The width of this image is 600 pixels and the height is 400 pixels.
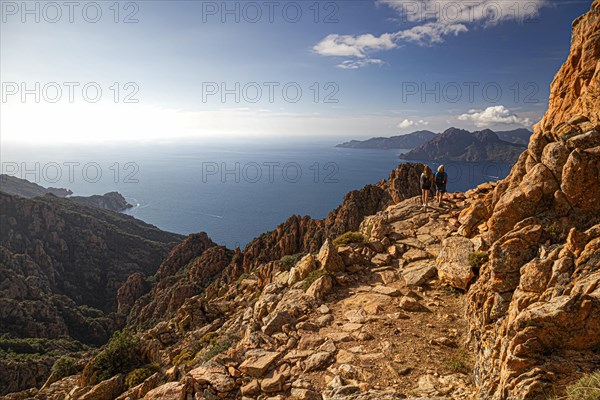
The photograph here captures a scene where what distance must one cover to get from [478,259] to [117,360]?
1940 cm

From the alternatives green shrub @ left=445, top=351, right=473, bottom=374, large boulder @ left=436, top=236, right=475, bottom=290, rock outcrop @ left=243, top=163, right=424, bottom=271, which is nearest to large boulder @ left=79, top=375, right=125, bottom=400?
green shrub @ left=445, top=351, right=473, bottom=374

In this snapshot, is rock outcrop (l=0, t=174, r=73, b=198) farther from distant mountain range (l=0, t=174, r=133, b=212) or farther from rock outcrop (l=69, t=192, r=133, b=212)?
rock outcrop (l=69, t=192, r=133, b=212)

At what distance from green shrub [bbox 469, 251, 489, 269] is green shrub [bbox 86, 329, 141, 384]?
18.0m

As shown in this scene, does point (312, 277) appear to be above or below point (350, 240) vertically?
below

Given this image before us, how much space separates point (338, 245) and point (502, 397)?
10.0 m

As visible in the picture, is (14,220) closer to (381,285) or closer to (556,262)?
(381,285)

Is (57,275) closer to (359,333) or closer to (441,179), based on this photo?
(441,179)

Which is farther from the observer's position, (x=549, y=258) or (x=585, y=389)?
(x=549, y=258)

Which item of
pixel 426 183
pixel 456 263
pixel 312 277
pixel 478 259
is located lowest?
pixel 312 277

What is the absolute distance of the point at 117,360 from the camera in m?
17.9

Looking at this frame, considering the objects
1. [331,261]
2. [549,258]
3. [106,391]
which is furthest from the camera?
[106,391]

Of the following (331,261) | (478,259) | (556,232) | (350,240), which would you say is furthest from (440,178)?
(556,232)

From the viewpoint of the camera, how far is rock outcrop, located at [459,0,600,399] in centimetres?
522

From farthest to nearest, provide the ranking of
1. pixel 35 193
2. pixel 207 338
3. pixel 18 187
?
pixel 35 193 → pixel 18 187 → pixel 207 338
